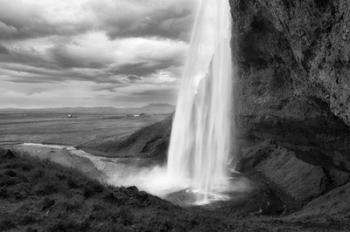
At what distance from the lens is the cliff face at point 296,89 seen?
16.2 meters

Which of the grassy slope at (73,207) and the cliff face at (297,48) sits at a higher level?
the cliff face at (297,48)

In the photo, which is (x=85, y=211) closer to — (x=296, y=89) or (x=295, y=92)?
(x=296, y=89)

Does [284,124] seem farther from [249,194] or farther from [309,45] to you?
[309,45]

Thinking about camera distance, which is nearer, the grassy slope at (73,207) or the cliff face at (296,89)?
the grassy slope at (73,207)

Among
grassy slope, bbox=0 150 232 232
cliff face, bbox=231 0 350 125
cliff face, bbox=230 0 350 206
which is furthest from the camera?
cliff face, bbox=230 0 350 206

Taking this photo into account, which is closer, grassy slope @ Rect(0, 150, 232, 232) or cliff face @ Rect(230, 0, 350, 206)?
grassy slope @ Rect(0, 150, 232, 232)

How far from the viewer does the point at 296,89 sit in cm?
2294

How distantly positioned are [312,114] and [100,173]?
22779mm

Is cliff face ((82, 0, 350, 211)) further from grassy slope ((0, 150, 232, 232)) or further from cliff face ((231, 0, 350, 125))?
grassy slope ((0, 150, 232, 232))

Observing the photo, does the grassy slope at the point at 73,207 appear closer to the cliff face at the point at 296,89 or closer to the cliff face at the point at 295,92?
the cliff face at the point at 295,92

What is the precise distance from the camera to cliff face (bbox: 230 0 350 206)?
16172 mm

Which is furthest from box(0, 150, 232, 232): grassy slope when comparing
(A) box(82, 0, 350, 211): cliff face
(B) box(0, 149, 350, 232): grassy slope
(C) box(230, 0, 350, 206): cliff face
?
(C) box(230, 0, 350, 206): cliff face

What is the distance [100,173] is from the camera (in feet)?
124

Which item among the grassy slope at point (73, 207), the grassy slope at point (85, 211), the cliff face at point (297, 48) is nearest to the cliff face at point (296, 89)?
the cliff face at point (297, 48)
